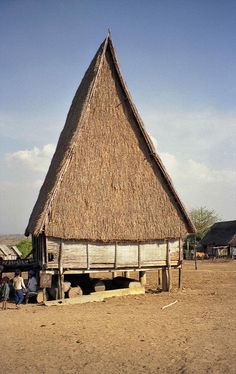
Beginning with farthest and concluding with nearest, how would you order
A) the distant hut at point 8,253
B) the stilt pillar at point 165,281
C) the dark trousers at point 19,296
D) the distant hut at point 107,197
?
the distant hut at point 8,253 < the stilt pillar at point 165,281 < the distant hut at point 107,197 < the dark trousers at point 19,296

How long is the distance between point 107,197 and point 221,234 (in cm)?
3366

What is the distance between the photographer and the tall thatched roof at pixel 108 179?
16188mm

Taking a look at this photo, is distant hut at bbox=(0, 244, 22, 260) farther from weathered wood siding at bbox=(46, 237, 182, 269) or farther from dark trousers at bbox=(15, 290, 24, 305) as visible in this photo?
dark trousers at bbox=(15, 290, 24, 305)

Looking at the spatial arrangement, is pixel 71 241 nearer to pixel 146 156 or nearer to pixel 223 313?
pixel 146 156

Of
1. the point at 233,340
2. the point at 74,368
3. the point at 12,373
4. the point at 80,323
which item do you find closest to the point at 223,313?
the point at 233,340

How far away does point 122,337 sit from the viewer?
388 inches

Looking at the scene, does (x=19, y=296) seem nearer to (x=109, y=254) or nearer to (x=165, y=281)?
(x=109, y=254)

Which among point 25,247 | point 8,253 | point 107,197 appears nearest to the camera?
point 107,197

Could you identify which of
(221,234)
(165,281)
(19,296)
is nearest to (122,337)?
(19,296)

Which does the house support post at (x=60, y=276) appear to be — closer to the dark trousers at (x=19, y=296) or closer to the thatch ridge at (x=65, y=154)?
the thatch ridge at (x=65, y=154)

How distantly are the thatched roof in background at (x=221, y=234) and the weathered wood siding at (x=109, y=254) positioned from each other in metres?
29.1

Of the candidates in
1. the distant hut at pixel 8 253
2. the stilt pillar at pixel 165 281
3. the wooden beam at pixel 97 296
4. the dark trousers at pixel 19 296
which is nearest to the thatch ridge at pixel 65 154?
the dark trousers at pixel 19 296

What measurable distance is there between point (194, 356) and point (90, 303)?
778 centimetres

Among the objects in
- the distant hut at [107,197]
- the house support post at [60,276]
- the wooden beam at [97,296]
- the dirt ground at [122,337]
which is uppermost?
the distant hut at [107,197]
